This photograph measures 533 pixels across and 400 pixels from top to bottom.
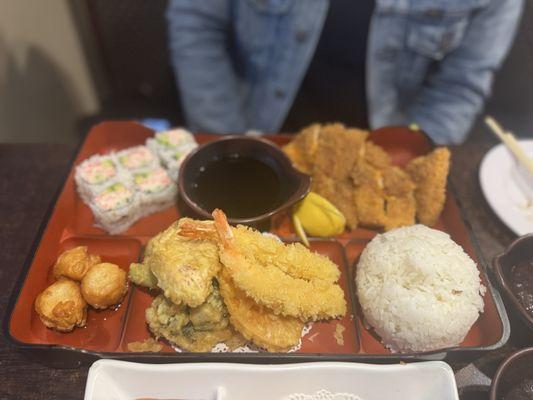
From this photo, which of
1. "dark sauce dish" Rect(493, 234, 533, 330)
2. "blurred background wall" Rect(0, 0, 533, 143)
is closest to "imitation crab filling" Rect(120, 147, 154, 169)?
"blurred background wall" Rect(0, 0, 533, 143)

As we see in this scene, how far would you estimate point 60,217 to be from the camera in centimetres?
193

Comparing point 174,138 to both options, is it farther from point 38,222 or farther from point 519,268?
point 519,268

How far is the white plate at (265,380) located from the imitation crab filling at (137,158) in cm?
100

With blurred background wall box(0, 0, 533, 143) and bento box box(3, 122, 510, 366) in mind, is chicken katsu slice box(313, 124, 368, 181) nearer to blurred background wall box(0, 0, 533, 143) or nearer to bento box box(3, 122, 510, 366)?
bento box box(3, 122, 510, 366)

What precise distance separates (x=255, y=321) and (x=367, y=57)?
6.12 ft

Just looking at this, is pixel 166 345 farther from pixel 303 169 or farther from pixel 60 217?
pixel 303 169

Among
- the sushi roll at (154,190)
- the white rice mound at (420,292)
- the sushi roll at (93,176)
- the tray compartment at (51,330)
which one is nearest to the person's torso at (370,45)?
the sushi roll at (154,190)

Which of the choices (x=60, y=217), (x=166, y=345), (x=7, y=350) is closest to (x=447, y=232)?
(x=166, y=345)

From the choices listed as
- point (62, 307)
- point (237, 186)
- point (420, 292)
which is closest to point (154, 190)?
point (237, 186)

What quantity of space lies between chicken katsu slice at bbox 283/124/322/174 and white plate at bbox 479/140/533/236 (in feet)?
2.63

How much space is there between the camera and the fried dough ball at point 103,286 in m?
1.66

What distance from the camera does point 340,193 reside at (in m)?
2.07

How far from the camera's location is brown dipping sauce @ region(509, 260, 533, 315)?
1.67m

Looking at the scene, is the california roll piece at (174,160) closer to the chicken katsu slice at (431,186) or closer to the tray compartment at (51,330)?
the tray compartment at (51,330)
